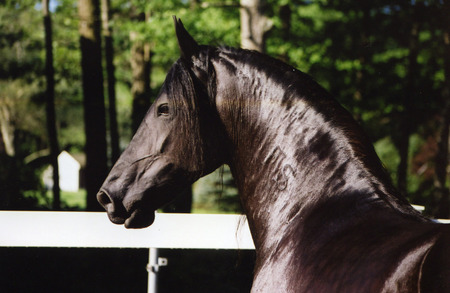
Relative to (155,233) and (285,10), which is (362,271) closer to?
(155,233)

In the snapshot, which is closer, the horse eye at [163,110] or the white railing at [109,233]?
the horse eye at [163,110]

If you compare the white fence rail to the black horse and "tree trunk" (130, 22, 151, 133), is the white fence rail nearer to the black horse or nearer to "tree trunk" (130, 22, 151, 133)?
the black horse

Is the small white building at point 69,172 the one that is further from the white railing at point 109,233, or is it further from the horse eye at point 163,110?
the horse eye at point 163,110

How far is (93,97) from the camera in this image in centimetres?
1120

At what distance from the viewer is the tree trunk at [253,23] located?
8750 millimetres

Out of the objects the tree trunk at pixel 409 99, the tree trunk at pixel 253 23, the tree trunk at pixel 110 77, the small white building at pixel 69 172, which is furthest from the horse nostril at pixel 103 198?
the small white building at pixel 69 172

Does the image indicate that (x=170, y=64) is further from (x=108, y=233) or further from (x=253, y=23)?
(x=108, y=233)

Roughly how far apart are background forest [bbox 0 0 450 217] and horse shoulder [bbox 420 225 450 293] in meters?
9.04

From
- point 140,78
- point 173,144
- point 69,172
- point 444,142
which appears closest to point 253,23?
point 173,144

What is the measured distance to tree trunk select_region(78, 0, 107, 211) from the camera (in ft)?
36.2

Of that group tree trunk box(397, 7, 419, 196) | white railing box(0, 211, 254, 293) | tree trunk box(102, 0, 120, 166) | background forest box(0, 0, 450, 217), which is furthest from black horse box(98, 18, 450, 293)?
tree trunk box(397, 7, 419, 196)

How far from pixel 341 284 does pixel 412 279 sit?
0.84ft

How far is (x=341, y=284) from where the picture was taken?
1.64 m

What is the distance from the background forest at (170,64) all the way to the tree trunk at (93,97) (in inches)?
0.8
